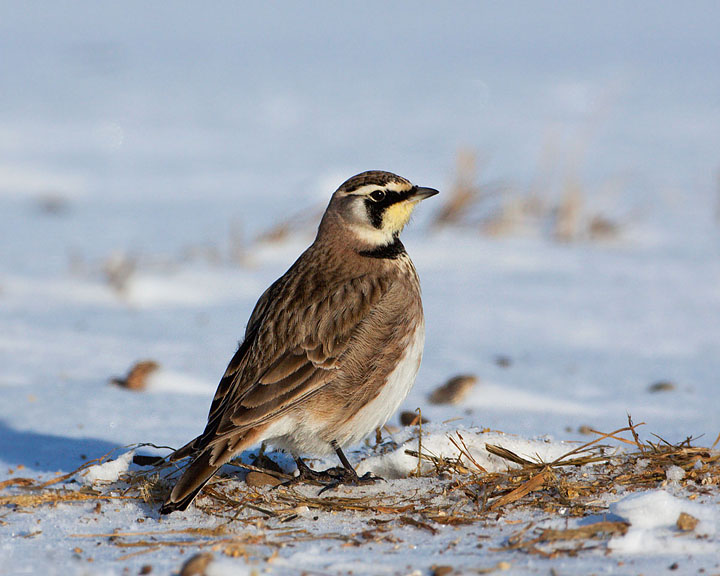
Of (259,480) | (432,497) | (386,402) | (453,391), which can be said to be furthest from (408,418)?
(432,497)

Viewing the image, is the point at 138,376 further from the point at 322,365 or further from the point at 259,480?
the point at 322,365

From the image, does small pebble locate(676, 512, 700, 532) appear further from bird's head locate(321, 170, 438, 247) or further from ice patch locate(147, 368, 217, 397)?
ice patch locate(147, 368, 217, 397)

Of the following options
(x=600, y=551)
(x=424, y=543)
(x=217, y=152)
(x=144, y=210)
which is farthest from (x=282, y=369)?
(x=217, y=152)

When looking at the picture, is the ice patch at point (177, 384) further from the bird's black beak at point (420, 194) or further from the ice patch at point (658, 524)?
the ice patch at point (658, 524)

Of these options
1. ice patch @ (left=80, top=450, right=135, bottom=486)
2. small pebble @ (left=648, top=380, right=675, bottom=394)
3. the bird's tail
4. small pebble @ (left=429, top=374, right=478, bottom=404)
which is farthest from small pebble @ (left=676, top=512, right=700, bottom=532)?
small pebble @ (left=648, top=380, right=675, bottom=394)

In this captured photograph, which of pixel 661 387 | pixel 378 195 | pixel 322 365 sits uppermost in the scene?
pixel 378 195

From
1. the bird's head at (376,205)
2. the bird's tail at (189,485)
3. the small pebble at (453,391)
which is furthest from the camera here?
the small pebble at (453,391)

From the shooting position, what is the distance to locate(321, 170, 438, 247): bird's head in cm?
486

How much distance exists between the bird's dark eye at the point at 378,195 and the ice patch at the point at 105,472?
1651 millimetres

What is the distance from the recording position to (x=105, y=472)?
433 centimetres

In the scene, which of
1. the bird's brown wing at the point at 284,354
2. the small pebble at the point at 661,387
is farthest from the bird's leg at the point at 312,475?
the small pebble at the point at 661,387

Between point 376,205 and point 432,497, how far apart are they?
1.51 meters

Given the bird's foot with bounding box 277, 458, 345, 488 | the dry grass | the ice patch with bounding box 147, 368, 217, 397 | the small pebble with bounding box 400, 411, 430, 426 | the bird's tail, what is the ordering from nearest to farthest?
the dry grass, the bird's tail, the bird's foot with bounding box 277, 458, 345, 488, the small pebble with bounding box 400, 411, 430, 426, the ice patch with bounding box 147, 368, 217, 397

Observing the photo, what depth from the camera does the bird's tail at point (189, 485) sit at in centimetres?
376
